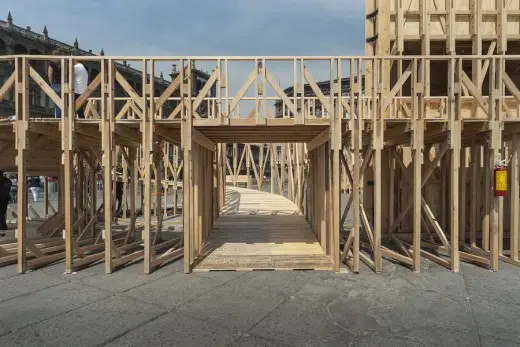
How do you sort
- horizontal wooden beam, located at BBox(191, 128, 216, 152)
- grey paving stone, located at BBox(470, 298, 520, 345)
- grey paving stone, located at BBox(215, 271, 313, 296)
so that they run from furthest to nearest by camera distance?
horizontal wooden beam, located at BBox(191, 128, 216, 152)
grey paving stone, located at BBox(215, 271, 313, 296)
grey paving stone, located at BBox(470, 298, 520, 345)

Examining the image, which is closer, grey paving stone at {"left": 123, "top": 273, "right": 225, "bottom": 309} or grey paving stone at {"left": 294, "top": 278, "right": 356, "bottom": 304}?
grey paving stone at {"left": 123, "top": 273, "right": 225, "bottom": 309}

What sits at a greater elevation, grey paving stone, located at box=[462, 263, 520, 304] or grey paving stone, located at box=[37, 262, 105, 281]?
grey paving stone, located at box=[37, 262, 105, 281]

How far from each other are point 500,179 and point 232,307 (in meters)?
5.57

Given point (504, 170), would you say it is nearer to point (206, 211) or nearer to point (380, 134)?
point (380, 134)

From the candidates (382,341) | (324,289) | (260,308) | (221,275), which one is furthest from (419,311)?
(221,275)

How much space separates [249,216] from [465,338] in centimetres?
904

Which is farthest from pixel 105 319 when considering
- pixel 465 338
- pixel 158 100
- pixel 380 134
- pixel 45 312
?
pixel 380 134

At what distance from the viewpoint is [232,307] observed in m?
4.95

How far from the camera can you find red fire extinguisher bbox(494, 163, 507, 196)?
262 inches

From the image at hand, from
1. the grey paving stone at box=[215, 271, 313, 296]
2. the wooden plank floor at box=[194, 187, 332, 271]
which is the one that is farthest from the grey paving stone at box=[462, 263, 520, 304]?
the grey paving stone at box=[215, 271, 313, 296]

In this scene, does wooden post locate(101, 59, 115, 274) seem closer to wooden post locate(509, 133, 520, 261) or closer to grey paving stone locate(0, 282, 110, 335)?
grey paving stone locate(0, 282, 110, 335)

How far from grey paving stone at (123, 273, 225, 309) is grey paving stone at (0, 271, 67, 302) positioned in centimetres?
156

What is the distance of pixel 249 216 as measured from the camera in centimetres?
1263

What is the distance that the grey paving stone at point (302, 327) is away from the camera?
4.01 m
